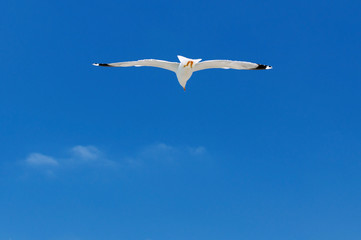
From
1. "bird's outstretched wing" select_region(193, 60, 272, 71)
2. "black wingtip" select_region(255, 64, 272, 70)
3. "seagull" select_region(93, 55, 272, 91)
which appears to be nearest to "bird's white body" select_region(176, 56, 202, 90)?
"seagull" select_region(93, 55, 272, 91)

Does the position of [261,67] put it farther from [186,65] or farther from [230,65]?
[186,65]

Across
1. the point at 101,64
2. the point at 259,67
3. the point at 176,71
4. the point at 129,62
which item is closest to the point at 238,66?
the point at 259,67

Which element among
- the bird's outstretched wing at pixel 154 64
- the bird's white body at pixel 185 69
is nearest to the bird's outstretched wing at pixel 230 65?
the bird's white body at pixel 185 69

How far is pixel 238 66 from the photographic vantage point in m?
27.2

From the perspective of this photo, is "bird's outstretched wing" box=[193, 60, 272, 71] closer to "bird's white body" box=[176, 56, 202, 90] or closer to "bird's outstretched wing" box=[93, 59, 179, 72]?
"bird's white body" box=[176, 56, 202, 90]

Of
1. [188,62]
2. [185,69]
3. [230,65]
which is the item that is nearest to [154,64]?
[185,69]

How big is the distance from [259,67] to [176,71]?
5.82 meters

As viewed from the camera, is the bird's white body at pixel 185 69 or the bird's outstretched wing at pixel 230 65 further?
the bird's white body at pixel 185 69

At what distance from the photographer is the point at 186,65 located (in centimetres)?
2823

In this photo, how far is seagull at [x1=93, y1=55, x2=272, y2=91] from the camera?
26953 mm

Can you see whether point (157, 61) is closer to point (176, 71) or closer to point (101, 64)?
point (176, 71)

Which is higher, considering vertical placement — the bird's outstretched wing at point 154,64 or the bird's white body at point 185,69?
the bird's outstretched wing at point 154,64

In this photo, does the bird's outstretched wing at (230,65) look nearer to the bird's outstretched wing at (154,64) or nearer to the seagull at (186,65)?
the seagull at (186,65)

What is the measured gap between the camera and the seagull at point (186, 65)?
1061 inches
